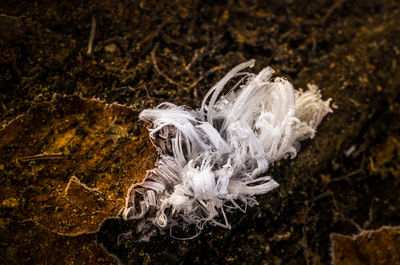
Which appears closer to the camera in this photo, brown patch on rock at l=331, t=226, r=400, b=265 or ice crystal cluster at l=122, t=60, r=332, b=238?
ice crystal cluster at l=122, t=60, r=332, b=238

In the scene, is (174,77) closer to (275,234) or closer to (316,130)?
(316,130)

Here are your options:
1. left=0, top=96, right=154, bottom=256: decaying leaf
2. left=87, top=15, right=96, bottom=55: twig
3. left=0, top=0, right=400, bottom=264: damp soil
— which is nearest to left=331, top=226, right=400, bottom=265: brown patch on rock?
left=0, top=0, right=400, bottom=264: damp soil

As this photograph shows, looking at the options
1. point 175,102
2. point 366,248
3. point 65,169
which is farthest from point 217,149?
point 366,248

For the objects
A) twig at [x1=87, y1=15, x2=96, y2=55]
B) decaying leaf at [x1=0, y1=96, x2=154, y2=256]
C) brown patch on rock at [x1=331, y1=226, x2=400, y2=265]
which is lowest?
brown patch on rock at [x1=331, y1=226, x2=400, y2=265]

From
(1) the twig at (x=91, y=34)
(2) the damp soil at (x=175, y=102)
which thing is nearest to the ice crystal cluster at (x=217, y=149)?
(2) the damp soil at (x=175, y=102)

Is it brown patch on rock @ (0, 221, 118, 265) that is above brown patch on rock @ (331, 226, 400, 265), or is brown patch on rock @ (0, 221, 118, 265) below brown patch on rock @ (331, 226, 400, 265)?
above

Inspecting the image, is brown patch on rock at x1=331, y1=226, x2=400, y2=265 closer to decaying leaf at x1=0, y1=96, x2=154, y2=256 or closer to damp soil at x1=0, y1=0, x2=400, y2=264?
damp soil at x1=0, y1=0, x2=400, y2=264

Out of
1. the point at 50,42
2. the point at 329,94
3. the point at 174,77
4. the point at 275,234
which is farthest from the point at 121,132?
the point at 329,94
